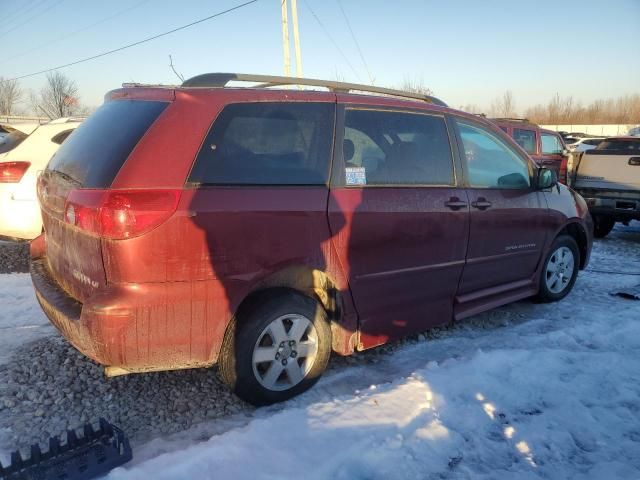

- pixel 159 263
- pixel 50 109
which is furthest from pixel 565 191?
Result: pixel 50 109

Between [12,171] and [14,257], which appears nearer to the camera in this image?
[12,171]

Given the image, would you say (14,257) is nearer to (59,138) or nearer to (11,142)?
(11,142)

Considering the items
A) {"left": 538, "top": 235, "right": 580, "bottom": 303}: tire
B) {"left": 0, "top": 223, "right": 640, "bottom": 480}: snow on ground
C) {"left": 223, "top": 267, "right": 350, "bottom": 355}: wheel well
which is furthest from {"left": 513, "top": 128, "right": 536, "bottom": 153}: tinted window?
{"left": 223, "top": 267, "right": 350, "bottom": 355}: wheel well

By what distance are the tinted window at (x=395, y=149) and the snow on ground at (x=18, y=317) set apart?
2.73 metres

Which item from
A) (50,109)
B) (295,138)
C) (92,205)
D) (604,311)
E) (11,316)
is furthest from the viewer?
(50,109)

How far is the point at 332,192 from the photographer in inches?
121

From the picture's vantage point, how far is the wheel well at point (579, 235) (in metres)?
5.07

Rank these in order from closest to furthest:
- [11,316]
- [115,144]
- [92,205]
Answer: [92,205] < [115,144] < [11,316]

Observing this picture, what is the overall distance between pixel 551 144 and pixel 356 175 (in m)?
9.86

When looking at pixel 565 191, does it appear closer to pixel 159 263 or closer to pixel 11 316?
pixel 159 263

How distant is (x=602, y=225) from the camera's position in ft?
30.1

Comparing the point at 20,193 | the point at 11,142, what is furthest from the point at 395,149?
the point at 11,142

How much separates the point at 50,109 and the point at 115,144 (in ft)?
198

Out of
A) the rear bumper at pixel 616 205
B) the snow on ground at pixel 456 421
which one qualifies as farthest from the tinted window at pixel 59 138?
the rear bumper at pixel 616 205
